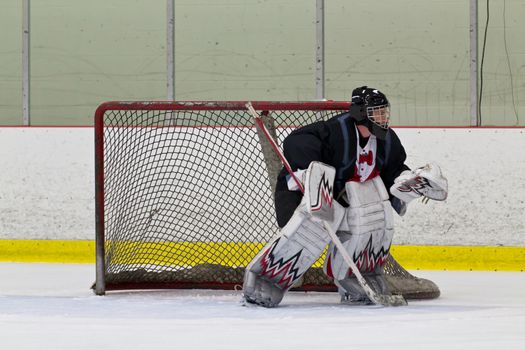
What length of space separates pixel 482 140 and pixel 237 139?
1507 millimetres

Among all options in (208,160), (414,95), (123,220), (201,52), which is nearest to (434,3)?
(414,95)

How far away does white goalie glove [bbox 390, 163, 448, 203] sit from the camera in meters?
5.11

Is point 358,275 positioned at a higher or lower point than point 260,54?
lower

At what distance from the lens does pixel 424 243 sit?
7109 mm

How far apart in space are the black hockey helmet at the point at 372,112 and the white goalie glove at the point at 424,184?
0.19 meters

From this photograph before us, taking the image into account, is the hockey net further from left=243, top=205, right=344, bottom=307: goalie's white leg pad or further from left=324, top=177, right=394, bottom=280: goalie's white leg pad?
left=243, top=205, right=344, bottom=307: goalie's white leg pad

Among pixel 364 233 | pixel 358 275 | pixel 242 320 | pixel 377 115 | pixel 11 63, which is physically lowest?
pixel 242 320

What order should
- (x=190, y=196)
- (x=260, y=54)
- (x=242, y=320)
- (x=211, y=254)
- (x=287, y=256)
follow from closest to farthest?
(x=242, y=320) → (x=287, y=256) → (x=211, y=254) → (x=190, y=196) → (x=260, y=54)

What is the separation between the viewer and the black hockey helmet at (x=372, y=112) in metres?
5.16

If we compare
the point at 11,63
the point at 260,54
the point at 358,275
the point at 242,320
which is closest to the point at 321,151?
the point at 358,275

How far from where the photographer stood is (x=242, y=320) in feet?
15.3

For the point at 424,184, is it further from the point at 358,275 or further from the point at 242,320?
the point at 242,320

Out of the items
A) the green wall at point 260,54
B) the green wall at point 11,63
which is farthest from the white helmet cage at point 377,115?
the green wall at point 11,63

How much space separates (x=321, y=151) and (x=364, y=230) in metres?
A: 0.35
